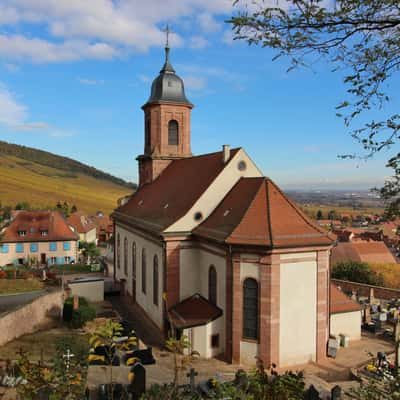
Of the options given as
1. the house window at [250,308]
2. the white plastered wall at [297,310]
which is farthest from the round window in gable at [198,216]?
the white plastered wall at [297,310]

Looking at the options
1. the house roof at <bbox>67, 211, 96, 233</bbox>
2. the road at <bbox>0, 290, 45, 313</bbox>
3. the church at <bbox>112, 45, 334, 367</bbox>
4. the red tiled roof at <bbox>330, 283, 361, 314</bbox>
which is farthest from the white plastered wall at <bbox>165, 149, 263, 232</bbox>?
the house roof at <bbox>67, 211, 96, 233</bbox>

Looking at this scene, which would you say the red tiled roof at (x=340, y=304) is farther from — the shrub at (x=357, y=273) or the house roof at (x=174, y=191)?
the shrub at (x=357, y=273)

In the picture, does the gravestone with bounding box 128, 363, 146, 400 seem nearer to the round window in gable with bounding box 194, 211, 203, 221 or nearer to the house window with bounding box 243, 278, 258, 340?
the house window with bounding box 243, 278, 258, 340

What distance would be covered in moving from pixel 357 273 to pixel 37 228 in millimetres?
38494

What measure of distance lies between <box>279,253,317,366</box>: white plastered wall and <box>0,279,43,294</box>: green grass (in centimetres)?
2188

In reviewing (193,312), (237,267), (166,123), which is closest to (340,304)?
(237,267)

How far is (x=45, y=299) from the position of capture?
23.5 m

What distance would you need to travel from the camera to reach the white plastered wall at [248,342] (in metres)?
17.3

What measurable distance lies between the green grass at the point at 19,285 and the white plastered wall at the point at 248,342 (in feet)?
66.2

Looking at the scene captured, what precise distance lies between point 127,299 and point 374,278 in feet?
72.7

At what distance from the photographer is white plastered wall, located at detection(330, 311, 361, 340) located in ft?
69.1

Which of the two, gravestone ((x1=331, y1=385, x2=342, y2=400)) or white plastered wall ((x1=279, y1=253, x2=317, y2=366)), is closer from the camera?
gravestone ((x1=331, y1=385, x2=342, y2=400))

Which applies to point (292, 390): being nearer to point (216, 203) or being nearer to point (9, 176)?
point (216, 203)

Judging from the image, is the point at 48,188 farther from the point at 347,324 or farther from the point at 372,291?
the point at 347,324
